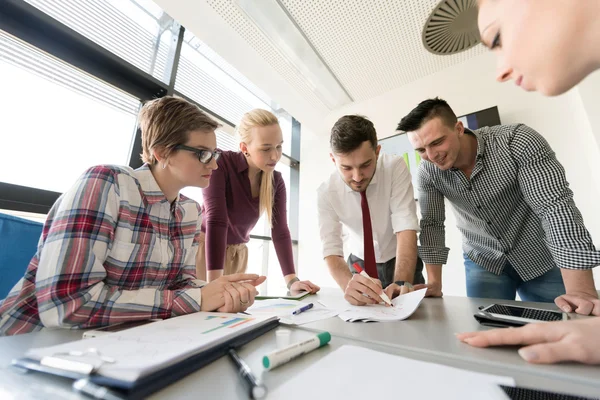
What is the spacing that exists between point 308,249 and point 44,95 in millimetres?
2853

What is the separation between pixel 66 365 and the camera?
0.31m

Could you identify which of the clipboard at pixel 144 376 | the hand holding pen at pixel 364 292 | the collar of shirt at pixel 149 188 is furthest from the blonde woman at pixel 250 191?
the clipboard at pixel 144 376

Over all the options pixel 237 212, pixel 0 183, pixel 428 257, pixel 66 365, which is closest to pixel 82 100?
pixel 0 183

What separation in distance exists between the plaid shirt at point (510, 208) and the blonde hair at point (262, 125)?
0.86m

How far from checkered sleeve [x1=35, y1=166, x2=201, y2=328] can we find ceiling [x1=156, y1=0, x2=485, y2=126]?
189 cm

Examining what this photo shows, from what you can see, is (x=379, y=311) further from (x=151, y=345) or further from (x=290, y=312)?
(x=151, y=345)

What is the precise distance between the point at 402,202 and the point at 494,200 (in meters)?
0.39

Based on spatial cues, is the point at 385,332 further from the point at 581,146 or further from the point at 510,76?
the point at 581,146

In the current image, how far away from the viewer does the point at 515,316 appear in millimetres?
581

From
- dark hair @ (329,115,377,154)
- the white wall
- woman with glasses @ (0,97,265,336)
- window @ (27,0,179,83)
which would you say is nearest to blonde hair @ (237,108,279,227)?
dark hair @ (329,115,377,154)

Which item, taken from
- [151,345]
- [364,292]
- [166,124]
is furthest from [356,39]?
[151,345]

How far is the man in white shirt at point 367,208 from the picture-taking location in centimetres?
125

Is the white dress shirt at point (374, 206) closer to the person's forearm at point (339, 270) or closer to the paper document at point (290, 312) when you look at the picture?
the person's forearm at point (339, 270)

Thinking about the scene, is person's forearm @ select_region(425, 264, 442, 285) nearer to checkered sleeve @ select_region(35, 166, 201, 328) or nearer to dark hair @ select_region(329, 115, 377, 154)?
dark hair @ select_region(329, 115, 377, 154)
